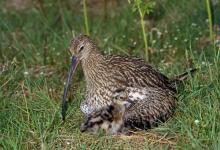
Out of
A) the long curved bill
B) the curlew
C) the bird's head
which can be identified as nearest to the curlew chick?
the curlew

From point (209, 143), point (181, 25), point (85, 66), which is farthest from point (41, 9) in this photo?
point (209, 143)

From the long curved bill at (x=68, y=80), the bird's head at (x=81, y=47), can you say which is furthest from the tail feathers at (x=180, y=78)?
the long curved bill at (x=68, y=80)

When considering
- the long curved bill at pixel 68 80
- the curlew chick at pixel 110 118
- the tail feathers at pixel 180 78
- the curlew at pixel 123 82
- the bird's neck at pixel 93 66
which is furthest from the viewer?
the tail feathers at pixel 180 78

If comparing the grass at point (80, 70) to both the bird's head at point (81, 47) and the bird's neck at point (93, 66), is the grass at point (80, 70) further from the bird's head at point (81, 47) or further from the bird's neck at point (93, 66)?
the bird's head at point (81, 47)

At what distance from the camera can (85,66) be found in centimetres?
740

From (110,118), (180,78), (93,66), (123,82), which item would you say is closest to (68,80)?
(93,66)

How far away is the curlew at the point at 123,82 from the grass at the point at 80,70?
0.44ft

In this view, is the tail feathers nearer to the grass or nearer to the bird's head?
the grass

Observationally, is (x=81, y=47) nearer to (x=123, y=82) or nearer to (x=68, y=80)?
(x=68, y=80)

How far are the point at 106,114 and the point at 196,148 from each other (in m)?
1.09

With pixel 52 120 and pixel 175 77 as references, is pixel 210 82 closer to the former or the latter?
pixel 175 77

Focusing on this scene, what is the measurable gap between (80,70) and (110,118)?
174 centimetres

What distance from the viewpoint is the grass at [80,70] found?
255 inches

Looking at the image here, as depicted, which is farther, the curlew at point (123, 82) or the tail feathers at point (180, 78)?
the tail feathers at point (180, 78)
